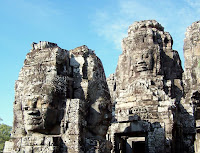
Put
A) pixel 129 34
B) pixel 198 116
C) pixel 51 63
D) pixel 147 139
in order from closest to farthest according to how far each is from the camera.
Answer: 1. pixel 51 63
2. pixel 147 139
3. pixel 198 116
4. pixel 129 34

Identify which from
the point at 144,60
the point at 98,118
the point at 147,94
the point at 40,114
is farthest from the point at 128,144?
the point at 40,114

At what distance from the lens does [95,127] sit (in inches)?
311

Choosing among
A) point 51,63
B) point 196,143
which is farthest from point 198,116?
point 51,63

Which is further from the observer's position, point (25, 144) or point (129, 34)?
point (129, 34)

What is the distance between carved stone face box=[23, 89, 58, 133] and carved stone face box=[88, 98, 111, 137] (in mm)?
1097

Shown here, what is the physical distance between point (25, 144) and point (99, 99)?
92.2 inches

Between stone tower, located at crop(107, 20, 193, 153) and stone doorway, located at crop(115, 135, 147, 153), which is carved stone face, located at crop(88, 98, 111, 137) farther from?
stone doorway, located at crop(115, 135, 147, 153)

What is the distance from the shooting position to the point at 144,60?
22.2m

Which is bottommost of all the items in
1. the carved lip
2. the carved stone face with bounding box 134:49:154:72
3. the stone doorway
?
the stone doorway

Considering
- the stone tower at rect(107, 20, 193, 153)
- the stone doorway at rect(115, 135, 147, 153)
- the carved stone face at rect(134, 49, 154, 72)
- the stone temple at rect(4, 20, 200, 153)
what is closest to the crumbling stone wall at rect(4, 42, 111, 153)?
the stone temple at rect(4, 20, 200, 153)

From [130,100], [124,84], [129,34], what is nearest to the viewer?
[130,100]

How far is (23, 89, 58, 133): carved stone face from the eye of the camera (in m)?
7.20

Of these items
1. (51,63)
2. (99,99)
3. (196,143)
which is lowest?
(196,143)

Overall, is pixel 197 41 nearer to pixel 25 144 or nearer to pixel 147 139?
pixel 147 139
